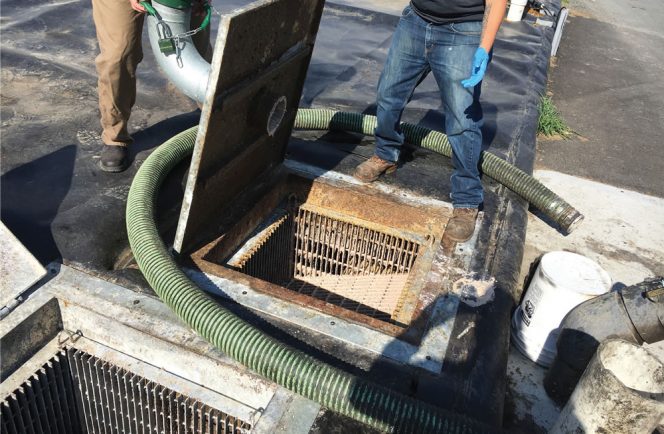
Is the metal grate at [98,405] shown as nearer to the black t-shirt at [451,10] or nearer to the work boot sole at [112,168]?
the work boot sole at [112,168]

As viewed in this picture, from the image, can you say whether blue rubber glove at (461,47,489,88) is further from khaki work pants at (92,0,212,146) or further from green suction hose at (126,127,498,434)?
khaki work pants at (92,0,212,146)

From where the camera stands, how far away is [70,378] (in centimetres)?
268

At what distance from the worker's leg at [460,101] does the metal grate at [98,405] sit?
180 centimetres

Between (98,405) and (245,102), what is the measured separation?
166 centimetres

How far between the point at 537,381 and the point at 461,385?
0.70 metres

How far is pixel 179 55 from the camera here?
3107 millimetres

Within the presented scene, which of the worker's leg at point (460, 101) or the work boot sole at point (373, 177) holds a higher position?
the worker's leg at point (460, 101)

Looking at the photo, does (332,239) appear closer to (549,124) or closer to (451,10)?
(451,10)

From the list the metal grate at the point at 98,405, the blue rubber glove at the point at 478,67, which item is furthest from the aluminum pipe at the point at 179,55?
the metal grate at the point at 98,405

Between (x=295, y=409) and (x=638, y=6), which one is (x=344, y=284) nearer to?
(x=295, y=409)

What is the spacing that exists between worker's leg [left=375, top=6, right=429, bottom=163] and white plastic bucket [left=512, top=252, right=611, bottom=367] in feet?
3.99

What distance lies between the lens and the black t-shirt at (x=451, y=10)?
2.88m

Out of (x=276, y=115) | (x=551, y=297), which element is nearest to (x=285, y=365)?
(x=551, y=297)

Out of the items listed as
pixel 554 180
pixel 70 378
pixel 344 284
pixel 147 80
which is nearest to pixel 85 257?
pixel 70 378
